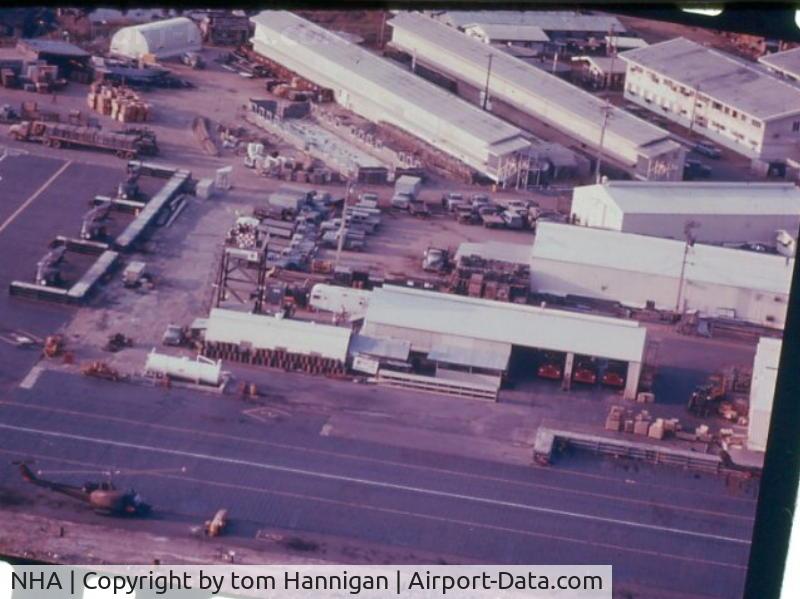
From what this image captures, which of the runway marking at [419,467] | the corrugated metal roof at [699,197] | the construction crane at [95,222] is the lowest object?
the runway marking at [419,467]

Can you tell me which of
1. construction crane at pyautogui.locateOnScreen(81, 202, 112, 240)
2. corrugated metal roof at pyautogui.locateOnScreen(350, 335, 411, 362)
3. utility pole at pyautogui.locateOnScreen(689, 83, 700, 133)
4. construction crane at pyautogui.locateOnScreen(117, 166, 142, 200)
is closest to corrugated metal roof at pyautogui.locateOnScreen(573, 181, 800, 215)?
utility pole at pyautogui.locateOnScreen(689, 83, 700, 133)

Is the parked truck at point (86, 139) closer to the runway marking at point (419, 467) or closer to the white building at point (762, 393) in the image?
the runway marking at point (419, 467)

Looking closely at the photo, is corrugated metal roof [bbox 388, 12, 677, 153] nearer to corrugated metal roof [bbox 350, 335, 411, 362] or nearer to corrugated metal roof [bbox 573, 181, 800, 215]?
corrugated metal roof [bbox 573, 181, 800, 215]

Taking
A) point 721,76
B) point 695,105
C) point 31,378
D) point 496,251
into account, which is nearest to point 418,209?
point 496,251

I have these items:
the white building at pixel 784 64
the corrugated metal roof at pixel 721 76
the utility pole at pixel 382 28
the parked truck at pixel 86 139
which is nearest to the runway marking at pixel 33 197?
the parked truck at pixel 86 139

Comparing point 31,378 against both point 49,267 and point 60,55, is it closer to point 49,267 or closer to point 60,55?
point 49,267

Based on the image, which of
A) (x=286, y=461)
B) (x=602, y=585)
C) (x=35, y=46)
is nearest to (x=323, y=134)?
(x=35, y=46)

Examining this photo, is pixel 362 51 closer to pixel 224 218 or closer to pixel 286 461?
pixel 224 218
